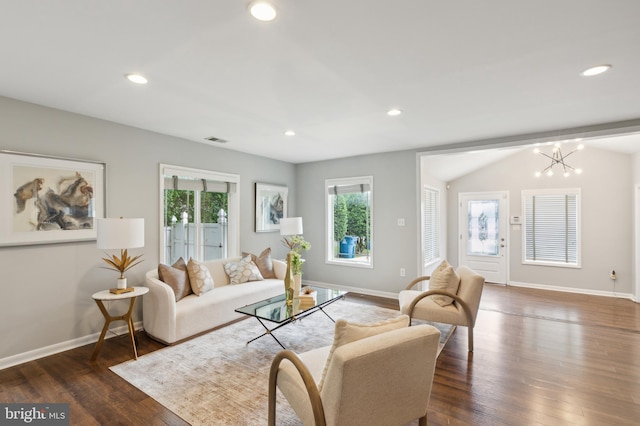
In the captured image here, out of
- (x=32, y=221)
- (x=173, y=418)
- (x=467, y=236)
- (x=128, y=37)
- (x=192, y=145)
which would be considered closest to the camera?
(x=128, y=37)

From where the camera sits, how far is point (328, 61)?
88.1 inches

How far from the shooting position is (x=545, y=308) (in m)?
4.81

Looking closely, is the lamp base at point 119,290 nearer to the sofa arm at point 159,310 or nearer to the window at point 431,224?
the sofa arm at point 159,310

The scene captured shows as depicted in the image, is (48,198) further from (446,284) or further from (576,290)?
(576,290)

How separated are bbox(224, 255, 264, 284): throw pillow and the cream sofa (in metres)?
0.16

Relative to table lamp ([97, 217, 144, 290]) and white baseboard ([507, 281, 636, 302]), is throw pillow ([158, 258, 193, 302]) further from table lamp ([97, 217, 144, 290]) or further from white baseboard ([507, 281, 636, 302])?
white baseboard ([507, 281, 636, 302])

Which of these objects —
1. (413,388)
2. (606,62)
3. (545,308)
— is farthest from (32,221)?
(545,308)

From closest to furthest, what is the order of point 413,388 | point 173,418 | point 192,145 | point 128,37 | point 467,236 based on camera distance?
point 413,388, point 128,37, point 173,418, point 192,145, point 467,236

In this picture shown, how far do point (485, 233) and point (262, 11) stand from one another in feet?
22.9

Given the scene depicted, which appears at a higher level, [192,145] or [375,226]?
[192,145]

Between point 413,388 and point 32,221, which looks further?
point 32,221

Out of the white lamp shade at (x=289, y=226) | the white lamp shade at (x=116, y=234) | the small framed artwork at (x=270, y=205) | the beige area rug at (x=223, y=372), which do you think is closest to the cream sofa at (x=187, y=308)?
the beige area rug at (x=223, y=372)

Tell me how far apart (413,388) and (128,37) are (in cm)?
272

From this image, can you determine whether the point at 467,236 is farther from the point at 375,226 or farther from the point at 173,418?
the point at 173,418
